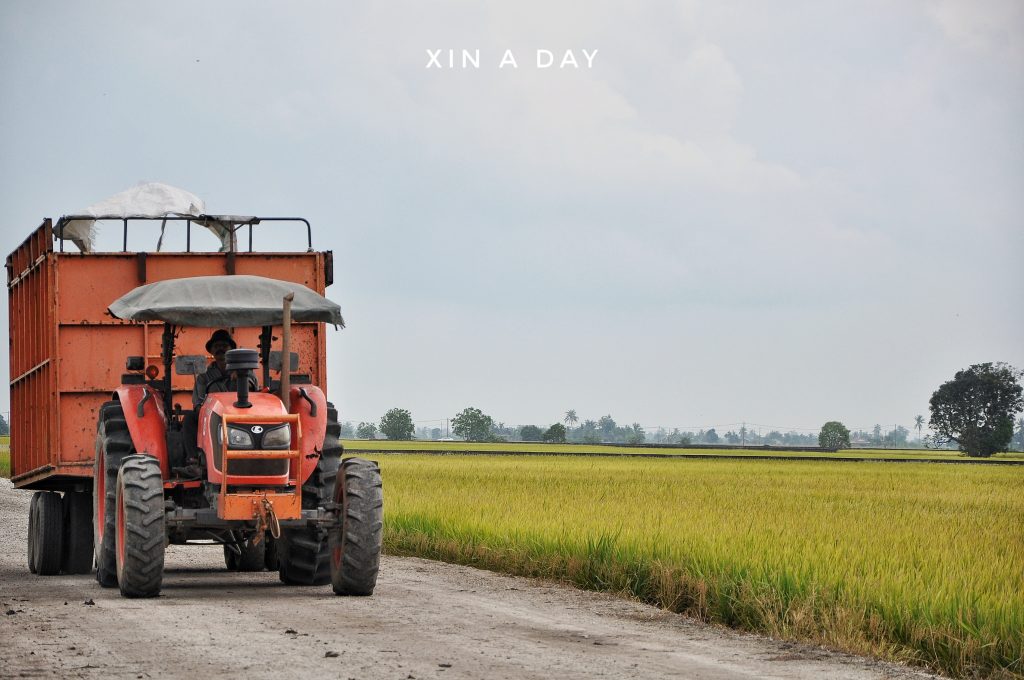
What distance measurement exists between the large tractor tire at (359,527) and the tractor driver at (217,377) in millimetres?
1372

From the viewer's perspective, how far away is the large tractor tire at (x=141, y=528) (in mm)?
11750

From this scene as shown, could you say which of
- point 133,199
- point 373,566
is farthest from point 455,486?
point 373,566

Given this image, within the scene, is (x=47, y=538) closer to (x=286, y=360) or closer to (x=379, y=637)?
(x=286, y=360)

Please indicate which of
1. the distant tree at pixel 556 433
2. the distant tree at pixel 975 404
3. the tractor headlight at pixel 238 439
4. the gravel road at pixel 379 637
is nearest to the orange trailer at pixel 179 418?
the tractor headlight at pixel 238 439

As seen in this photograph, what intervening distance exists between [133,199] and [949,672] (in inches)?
449

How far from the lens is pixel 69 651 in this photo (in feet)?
29.8

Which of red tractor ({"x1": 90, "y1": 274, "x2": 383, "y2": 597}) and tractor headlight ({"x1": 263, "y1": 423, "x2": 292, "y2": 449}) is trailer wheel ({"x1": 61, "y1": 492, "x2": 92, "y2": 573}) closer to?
red tractor ({"x1": 90, "y1": 274, "x2": 383, "y2": 597})

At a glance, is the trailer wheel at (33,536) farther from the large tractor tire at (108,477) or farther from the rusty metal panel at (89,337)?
the large tractor tire at (108,477)

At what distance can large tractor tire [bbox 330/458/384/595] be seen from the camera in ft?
40.3

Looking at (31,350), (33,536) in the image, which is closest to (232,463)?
(33,536)

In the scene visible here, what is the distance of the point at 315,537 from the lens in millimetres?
13422

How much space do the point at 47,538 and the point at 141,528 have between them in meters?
3.71

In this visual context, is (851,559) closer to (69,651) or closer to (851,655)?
(851,655)

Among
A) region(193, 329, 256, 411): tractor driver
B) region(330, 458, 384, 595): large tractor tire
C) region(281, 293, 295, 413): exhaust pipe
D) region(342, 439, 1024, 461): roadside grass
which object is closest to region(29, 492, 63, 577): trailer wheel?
region(193, 329, 256, 411): tractor driver
